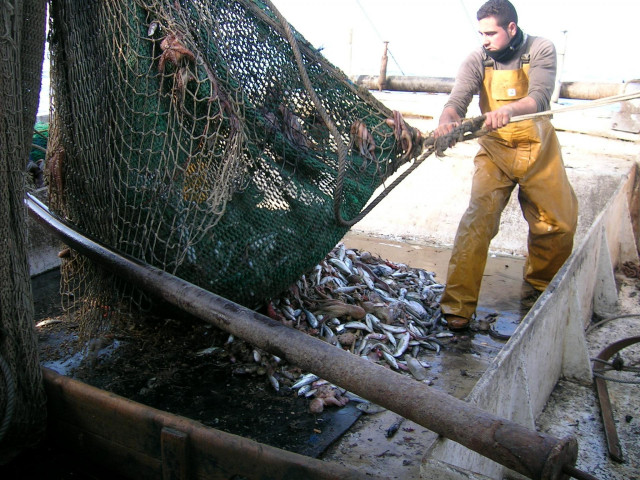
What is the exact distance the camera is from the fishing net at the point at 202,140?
3346 mm

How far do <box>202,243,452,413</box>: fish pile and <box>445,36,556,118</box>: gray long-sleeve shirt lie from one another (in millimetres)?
1752

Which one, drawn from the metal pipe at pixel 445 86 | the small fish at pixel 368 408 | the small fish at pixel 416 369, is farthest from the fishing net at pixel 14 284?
the metal pipe at pixel 445 86

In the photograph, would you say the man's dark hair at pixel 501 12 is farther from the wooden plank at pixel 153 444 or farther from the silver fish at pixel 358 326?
the wooden plank at pixel 153 444

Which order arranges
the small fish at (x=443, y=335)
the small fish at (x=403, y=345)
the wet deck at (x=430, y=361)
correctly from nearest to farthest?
1. the wet deck at (x=430, y=361)
2. the small fish at (x=403, y=345)
3. the small fish at (x=443, y=335)

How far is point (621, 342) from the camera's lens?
13.9ft

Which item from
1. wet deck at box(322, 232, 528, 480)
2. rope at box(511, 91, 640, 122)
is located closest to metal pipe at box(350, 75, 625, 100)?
wet deck at box(322, 232, 528, 480)

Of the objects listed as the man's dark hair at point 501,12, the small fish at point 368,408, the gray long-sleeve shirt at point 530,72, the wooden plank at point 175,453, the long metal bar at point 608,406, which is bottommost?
the long metal bar at point 608,406

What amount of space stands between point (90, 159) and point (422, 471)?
275 centimetres

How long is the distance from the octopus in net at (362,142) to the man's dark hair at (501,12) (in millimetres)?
1627

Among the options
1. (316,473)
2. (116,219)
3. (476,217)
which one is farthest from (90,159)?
(476,217)

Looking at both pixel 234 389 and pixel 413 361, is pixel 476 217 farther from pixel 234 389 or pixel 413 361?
pixel 234 389

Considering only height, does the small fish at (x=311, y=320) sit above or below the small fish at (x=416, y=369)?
above

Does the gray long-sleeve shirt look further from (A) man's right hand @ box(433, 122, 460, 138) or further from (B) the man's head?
(A) man's right hand @ box(433, 122, 460, 138)

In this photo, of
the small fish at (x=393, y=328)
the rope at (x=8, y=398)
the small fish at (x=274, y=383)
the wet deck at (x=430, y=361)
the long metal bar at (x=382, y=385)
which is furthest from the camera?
the small fish at (x=393, y=328)
